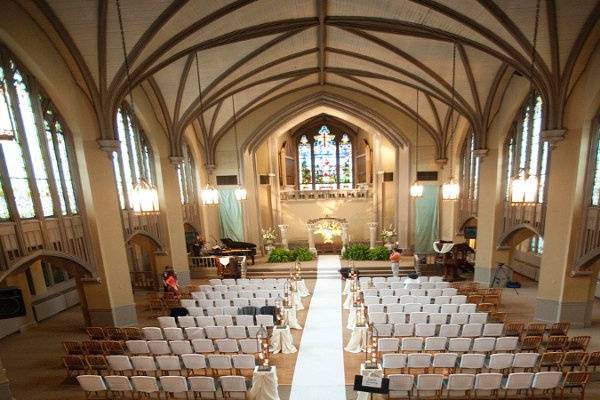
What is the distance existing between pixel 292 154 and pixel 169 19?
17.4m

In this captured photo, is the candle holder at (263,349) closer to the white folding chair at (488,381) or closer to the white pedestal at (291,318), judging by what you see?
the white pedestal at (291,318)

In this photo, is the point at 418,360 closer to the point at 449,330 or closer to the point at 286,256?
the point at 449,330

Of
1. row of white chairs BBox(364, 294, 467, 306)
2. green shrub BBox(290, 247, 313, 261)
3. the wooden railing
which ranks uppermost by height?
the wooden railing

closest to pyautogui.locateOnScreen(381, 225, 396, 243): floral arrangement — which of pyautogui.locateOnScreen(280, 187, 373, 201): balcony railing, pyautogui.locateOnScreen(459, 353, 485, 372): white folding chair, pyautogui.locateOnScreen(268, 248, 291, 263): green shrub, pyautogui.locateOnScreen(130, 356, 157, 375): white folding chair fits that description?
pyautogui.locateOnScreen(280, 187, 373, 201): balcony railing

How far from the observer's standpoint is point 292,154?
2508 centimetres

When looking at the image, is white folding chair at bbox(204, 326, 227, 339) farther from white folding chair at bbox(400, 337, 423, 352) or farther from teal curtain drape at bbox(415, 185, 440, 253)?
teal curtain drape at bbox(415, 185, 440, 253)

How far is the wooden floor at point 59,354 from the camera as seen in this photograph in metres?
7.26

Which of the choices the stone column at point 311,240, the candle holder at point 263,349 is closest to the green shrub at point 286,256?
the stone column at point 311,240

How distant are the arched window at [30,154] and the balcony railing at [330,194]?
604 inches

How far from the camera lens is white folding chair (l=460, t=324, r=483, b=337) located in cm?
773

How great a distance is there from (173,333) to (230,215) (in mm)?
11804

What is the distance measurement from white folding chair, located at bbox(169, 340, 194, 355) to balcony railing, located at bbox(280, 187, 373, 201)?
54.2ft

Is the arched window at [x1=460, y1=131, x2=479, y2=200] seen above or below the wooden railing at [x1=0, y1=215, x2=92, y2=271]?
above

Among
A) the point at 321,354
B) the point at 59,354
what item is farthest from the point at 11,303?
the point at 321,354
